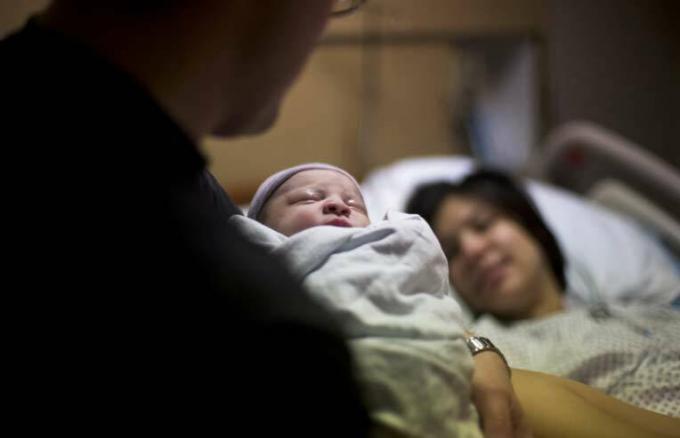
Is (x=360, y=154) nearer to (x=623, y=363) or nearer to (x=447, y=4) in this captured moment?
(x=447, y=4)

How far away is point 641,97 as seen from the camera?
8.04 feet

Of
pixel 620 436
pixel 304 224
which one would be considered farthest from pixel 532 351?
pixel 304 224

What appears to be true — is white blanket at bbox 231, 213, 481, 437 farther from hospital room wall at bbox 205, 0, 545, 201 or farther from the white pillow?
hospital room wall at bbox 205, 0, 545, 201

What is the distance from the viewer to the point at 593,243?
1.73 meters

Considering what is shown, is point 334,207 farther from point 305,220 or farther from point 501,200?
point 501,200

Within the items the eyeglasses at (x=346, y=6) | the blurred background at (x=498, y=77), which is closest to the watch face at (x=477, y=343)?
the eyeglasses at (x=346, y=6)

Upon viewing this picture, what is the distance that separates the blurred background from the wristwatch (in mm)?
1298

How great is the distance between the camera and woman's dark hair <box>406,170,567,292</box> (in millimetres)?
1416

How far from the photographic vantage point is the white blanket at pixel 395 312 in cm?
54

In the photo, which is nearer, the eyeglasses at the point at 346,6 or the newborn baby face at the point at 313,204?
the newborn baby face at the point at 313,204

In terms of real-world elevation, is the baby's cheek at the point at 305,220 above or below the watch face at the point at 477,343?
above

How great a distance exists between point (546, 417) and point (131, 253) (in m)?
0.50

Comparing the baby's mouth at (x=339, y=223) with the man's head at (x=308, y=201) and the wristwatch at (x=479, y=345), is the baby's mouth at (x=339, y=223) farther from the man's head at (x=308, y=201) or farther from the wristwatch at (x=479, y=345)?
the wristwatch at (x=479, y=345)

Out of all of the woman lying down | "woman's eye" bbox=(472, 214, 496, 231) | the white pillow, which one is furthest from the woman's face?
the woman lying down
